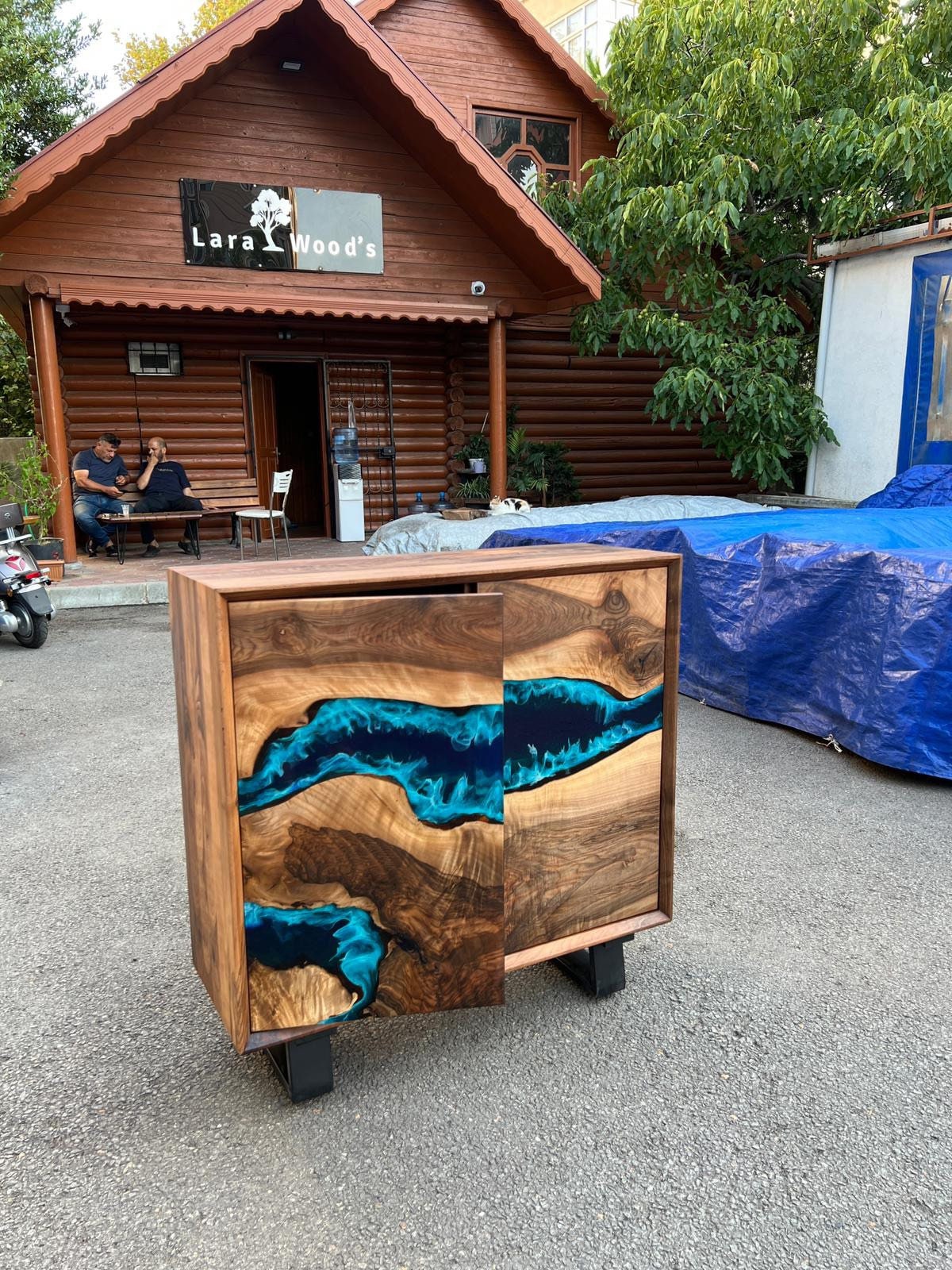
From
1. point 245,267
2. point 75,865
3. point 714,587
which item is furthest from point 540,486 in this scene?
point 75,865

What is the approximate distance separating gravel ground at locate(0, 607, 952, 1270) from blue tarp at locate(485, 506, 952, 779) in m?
0.87

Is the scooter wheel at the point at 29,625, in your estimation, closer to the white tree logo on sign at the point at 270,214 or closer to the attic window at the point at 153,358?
the white tree logo on sign at the point at 270,214

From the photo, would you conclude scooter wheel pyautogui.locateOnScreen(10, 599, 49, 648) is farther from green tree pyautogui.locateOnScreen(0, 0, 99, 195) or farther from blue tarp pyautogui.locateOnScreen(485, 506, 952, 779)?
green tree pyautogui.locateOnScreen(0, 0, 99, 195)

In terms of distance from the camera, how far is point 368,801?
6.14 ft

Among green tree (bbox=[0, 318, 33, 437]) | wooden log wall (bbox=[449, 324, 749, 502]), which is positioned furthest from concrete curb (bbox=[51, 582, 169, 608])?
green tree (bbox=[0, 318, 33, 437])

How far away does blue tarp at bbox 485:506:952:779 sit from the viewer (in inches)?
155

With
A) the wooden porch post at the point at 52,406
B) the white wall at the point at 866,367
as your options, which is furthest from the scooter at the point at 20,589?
the white wall at the point at 866,367

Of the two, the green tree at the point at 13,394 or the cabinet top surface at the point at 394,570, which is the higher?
the green tree at the point at 13,394

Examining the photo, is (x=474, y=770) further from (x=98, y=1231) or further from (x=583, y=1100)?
(x=98, y=1231)

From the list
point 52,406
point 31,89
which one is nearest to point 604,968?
point 52,406

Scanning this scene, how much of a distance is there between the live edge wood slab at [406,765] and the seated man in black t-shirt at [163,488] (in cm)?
874

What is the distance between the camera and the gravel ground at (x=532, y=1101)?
1.66m

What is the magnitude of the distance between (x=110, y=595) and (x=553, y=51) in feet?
32.0

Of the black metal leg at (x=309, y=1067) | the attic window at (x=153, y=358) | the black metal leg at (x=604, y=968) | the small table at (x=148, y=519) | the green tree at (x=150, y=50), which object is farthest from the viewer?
the green tree at (x=150, y=50)
